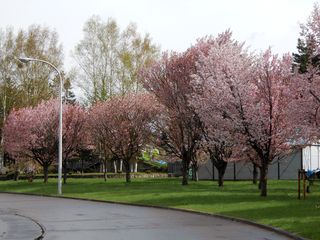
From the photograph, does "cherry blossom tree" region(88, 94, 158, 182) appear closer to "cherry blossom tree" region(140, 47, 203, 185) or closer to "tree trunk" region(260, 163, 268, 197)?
"cherry blossom tree" region(140, 47, 203, 185)

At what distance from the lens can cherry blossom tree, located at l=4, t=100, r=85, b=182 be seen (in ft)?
153

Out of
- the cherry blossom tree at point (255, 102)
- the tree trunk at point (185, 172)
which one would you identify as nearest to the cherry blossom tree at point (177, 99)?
the tree trunk at point (185, 172)

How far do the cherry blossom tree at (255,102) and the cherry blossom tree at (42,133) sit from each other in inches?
815

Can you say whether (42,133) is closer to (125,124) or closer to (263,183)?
(125,124)

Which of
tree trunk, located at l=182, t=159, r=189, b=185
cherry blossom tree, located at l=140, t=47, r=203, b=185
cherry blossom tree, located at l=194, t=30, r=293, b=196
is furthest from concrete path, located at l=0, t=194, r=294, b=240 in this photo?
cherry blossom tree, located at l=140, t=47, r=203, b=185

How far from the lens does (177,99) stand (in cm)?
3922

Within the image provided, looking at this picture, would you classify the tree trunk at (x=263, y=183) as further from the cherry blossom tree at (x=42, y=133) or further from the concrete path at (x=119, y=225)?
the cherry blossom tree at (x=42, y=133)

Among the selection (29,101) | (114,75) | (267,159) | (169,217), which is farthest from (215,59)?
(29,101)

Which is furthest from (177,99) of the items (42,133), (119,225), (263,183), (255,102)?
(119,225)

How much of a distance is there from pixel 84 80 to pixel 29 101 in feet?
19.5

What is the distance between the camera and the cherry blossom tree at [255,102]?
89.1ft

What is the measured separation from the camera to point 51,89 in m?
61.0

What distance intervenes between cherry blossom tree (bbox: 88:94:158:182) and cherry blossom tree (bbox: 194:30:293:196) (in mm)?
15419

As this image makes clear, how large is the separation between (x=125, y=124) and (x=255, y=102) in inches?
732
